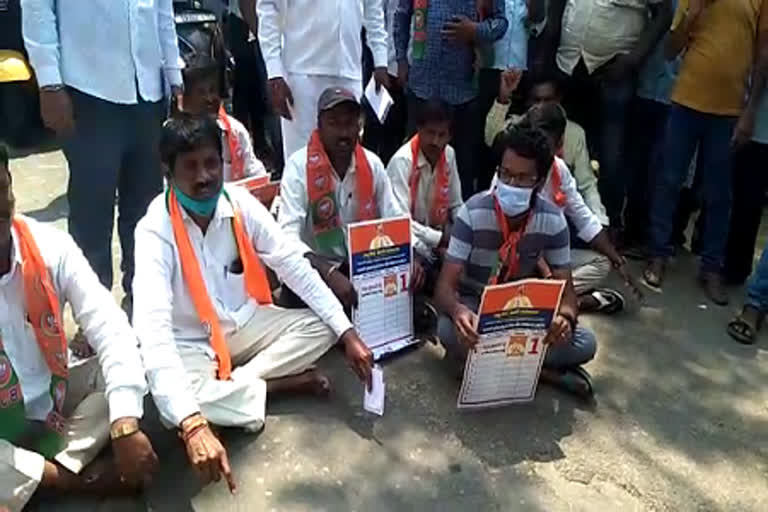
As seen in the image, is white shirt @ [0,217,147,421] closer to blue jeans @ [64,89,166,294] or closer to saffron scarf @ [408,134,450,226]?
blue jeans @ [64,89,166,294]

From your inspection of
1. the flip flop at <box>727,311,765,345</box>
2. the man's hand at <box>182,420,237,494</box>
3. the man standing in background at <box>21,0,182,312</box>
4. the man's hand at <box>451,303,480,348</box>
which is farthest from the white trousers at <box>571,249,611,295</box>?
the man's hand at <box>182,420,237,494</box>

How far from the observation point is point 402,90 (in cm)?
518

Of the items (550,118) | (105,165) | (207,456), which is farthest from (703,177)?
(207,456)

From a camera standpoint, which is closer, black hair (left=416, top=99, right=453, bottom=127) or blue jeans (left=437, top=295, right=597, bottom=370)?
blue jeans (left=437, top=295, right=597, bottom=370)

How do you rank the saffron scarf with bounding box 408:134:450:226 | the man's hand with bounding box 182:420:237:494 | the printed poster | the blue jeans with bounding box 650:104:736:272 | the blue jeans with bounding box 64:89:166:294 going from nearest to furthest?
the man's hand with bounding box 182:420:237:494
the printed poster
the blue jeans with bounding box 64:89:166:294
the saffron scarf with bounding box 408:134:450:226
the blue jeans with bounding box 650:104:736:272

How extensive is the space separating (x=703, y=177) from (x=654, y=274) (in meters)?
0.59

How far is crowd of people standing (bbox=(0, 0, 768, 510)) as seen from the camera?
273 centimetres

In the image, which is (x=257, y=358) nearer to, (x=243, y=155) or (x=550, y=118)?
→ (x=243, y=155)

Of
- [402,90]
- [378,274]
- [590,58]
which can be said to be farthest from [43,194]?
[590,58]

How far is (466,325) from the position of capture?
322cm

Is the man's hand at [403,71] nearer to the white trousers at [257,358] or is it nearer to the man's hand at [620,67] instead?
the man's hand at [620,67]

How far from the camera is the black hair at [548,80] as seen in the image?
467cm

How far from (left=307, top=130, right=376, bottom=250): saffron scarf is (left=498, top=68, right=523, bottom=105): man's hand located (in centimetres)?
113

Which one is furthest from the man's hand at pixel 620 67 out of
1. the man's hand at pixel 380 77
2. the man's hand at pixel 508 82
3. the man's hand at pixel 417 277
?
the man's hand at pixel 417 277
